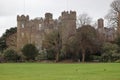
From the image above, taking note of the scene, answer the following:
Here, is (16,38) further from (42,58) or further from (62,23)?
(42,58)

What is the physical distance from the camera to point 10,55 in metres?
74.6

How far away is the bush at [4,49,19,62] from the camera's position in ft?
244

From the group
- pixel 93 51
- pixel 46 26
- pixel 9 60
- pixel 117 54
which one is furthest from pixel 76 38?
pixel 46 26

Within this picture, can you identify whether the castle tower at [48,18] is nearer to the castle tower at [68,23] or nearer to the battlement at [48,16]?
the battlement at [48,16]

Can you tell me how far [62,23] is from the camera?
89125 mm

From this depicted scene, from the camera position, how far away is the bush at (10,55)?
7444 centimetres

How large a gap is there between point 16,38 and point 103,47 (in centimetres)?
3347

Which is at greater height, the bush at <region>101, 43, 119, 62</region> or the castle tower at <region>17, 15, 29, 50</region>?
the castle tower at <region>17, 15, 29, 50</region>

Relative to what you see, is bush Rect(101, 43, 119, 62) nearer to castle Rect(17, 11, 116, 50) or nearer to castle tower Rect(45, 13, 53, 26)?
castle Rect(17, 11, 116, 50)

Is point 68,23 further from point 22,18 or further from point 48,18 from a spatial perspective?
point 22,18

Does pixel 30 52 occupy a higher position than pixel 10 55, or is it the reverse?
pixel 30 52
